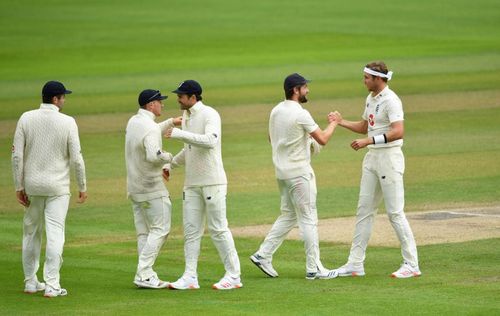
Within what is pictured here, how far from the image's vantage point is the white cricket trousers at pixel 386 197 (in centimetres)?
1457

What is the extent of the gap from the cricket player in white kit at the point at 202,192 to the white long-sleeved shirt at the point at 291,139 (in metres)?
0.78

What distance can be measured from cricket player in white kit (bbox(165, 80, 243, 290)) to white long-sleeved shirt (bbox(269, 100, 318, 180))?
0.78 m

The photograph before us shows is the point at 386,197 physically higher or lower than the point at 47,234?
higher

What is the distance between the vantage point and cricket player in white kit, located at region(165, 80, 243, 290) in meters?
14.1

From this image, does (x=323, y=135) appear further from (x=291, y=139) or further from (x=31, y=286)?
(x=31, y=286)

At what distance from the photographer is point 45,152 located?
13953 millimetres

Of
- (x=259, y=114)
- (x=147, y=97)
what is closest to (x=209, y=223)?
(x=147, y=97)

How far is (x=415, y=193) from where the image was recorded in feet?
70.6

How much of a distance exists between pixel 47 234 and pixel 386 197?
12.2ft

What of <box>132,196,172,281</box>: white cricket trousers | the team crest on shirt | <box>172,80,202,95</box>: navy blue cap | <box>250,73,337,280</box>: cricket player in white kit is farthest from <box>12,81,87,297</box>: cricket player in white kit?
the team crest on shirt

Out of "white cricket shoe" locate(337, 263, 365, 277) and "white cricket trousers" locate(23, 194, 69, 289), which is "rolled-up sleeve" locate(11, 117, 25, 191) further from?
"white cricket shoe" locate(337, 263, 365, 277)

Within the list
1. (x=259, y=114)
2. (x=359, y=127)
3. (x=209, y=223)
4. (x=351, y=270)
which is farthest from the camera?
(x=259, y=114)

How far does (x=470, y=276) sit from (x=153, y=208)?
3.46m

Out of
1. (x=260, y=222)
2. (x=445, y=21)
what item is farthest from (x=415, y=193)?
(x=445, y=21)
